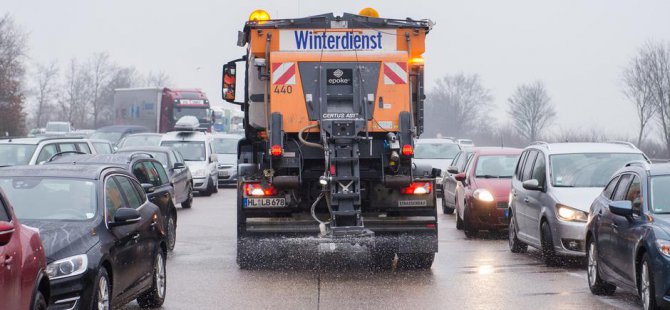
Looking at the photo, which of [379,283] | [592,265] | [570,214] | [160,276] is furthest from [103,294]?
[570,214]

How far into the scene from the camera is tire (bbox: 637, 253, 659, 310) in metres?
10.4

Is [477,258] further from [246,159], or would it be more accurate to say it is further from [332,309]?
[332,309]

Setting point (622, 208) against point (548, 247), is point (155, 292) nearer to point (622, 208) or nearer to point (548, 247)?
point (622, 208)

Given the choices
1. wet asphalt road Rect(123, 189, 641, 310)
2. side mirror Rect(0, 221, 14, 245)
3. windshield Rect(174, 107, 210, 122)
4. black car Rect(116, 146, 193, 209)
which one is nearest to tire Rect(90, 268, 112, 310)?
side mirror Rect(0, 221, 14, 245)

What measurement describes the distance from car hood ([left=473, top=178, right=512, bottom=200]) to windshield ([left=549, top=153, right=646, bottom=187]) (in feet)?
11.0

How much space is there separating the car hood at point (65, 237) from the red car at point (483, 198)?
11.2 m

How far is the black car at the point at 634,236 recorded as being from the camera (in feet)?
33.8

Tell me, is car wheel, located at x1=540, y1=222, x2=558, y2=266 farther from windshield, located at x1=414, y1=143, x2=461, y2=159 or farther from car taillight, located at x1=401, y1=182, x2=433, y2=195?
windshield, located at x1=414, y1=143, x2=461, y2=159

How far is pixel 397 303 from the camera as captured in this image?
39.9 ft

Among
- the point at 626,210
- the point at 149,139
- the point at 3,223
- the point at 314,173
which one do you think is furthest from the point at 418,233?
the point at 149,139

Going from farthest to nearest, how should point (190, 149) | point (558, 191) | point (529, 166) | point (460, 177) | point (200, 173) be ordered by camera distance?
point (190, 149)
point (200, 173)
point (460, 177)
point (529, 166)
point (558, 191)

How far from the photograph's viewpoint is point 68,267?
29.9ft

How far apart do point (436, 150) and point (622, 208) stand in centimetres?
2493

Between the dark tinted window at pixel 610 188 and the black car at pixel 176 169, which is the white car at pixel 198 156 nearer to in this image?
the black car at pixel 176 169
